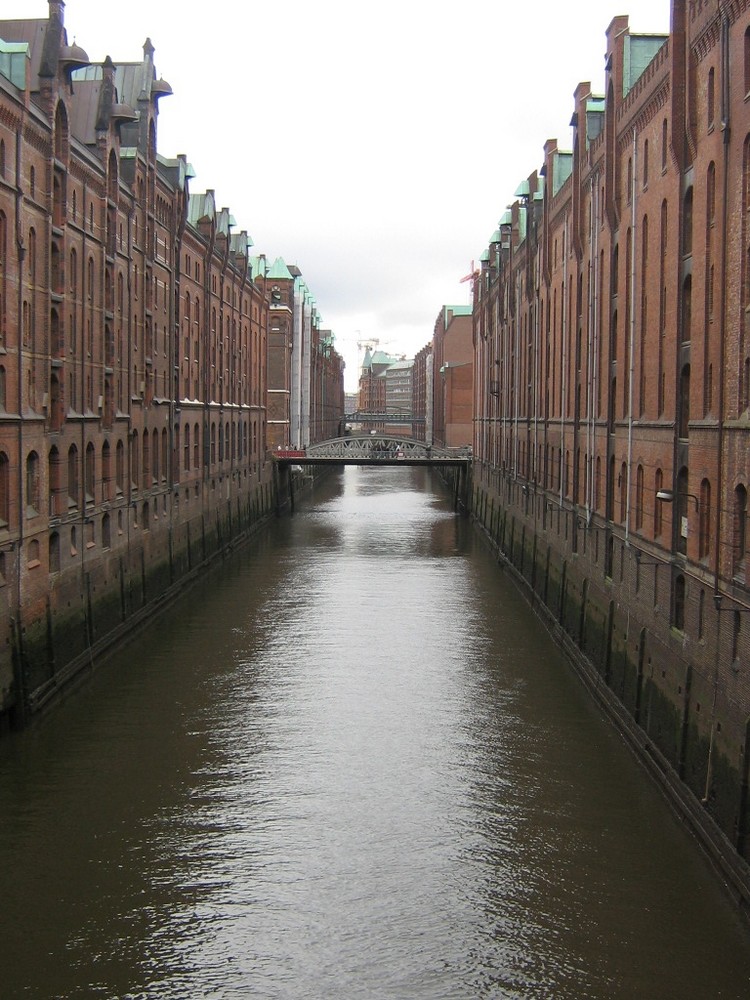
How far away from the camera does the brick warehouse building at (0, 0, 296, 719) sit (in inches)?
845

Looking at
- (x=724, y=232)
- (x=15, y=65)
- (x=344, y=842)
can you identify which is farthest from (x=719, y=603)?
(x=15, y=65)

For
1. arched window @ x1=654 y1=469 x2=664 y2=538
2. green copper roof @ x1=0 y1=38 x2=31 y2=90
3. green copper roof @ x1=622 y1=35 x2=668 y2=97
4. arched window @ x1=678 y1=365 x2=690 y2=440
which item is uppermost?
green copper roof @ x1=622 y1=35 x2=668 y2=97

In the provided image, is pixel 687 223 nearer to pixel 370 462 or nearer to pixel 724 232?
pixel 724 232

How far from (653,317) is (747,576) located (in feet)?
29.1

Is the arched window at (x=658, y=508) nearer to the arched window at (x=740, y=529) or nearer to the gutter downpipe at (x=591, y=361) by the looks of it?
the arched window at (x=740, y=529)

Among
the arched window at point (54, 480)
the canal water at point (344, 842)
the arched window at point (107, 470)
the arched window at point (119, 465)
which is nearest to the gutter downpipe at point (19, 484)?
the canal water at point (344, 842)

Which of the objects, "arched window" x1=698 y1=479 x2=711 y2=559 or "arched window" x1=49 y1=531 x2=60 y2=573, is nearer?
"arched window" x1=698 y1=479 x2=711 y2=559

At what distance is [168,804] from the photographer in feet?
56.8

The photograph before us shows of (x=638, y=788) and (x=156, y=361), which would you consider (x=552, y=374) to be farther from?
(x=638, y=788)

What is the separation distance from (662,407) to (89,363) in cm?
1457

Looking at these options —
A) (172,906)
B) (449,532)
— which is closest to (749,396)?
(172,906)

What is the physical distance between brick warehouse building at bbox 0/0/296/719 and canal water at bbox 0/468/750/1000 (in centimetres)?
277

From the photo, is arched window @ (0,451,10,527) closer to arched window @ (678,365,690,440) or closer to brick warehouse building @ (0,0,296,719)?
brick warehouse building @ (0,0,296,719)

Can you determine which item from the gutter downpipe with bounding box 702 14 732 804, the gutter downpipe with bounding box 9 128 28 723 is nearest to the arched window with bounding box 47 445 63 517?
the gutter downpipe with bounding box 9 128 28 723
